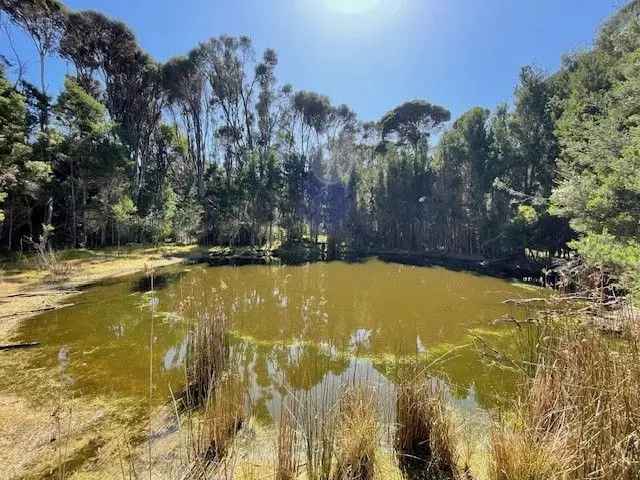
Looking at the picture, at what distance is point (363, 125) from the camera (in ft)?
101

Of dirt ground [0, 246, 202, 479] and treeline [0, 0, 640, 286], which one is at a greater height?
treeline [0, 0, 640, 286]

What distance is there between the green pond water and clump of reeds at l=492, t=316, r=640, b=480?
99 centimetres

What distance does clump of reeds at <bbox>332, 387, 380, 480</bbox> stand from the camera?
2.04 metres

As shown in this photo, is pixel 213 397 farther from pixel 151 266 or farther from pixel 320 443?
pixel 151 266

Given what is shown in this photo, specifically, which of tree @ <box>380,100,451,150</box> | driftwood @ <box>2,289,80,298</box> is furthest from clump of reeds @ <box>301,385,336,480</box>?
tree @ <box>380,100,451,150</box>

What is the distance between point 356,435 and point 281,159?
22.6m

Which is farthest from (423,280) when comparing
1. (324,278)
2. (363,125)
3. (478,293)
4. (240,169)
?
(363,125)

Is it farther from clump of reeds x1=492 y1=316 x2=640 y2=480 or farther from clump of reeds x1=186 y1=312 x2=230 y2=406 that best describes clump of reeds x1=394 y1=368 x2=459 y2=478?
clump of reeds x1=186 y1=312 x2=230 y2=406

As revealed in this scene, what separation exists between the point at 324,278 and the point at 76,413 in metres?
9.25

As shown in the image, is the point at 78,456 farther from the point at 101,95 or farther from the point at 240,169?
the point at 101,95

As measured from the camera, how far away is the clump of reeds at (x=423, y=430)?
230 cm

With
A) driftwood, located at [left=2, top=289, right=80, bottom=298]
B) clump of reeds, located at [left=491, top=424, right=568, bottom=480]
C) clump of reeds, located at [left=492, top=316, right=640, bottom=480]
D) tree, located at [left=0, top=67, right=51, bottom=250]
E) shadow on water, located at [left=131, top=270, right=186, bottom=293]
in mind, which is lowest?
shadow on water, located at [left=131, top=270, right=186, bottom=293]

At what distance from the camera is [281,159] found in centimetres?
2317

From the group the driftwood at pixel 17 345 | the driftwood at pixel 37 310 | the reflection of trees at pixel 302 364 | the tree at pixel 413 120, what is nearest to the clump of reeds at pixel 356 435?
the reflection of trees at pixel 302 364
